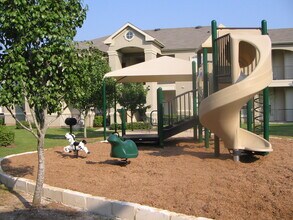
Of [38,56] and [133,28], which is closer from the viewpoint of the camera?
[38,56]

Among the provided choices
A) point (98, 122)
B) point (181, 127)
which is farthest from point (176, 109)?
point (98, 122)

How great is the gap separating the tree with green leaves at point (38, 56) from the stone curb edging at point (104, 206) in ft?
1.36

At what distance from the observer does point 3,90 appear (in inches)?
230

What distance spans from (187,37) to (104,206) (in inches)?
1178

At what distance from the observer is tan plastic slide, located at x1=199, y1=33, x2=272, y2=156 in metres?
7.63

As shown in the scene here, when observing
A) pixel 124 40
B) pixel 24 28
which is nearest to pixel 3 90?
pixel 24 28

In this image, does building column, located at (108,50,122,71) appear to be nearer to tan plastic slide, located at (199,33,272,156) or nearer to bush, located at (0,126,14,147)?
bush, located at (0,126,14,147)

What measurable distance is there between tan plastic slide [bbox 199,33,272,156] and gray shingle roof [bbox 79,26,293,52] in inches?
947


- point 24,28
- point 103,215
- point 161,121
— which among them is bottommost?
point 103,215

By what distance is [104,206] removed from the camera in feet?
18.9

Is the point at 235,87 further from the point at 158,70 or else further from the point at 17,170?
the point at 158,70

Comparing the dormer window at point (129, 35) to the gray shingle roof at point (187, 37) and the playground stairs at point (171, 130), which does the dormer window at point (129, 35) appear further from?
the playground stairs at point (171, 130)

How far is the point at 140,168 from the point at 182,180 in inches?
61.8

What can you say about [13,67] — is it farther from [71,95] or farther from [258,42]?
[258,42]
